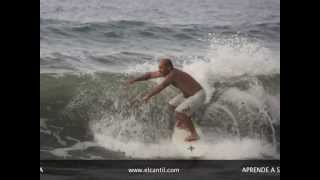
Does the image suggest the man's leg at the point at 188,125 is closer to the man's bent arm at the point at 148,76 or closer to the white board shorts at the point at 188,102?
the white board shorts at the point at 188,102

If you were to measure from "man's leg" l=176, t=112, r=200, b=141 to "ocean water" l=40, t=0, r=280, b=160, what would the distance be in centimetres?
5

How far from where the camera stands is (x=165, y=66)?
2.97 metres

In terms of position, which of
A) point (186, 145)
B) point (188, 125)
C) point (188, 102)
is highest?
point (188, 102)

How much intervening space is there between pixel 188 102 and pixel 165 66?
239 mm

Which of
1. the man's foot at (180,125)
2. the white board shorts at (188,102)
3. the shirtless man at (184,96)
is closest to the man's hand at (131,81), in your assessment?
the shirtless man at (184,96)

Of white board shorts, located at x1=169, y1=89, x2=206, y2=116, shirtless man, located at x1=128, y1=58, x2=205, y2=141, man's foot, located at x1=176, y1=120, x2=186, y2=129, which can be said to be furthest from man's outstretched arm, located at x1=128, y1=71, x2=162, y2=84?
man's foot, located at x1=176, y1=120, x2=186, y2=129

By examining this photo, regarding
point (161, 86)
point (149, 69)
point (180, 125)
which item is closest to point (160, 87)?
point (161, 86)

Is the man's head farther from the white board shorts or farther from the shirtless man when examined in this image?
the white board shorts

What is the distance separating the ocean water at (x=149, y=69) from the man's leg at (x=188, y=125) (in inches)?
1.8

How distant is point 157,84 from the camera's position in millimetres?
2975

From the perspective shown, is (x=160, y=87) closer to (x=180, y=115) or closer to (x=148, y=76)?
(x=148, y=76)
